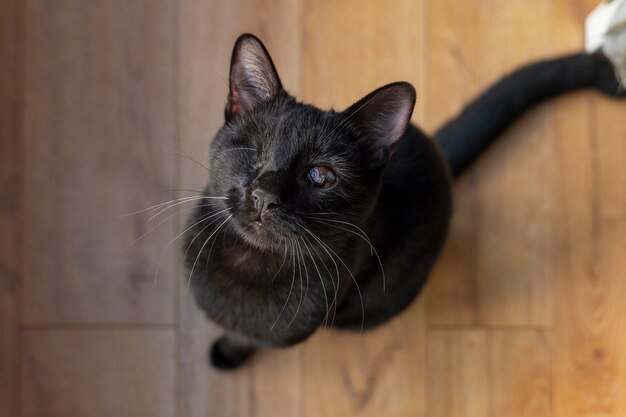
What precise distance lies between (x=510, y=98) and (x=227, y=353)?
2.83 feet

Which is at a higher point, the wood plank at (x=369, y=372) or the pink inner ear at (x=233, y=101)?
the pink inner ear at (x=233, y=101)

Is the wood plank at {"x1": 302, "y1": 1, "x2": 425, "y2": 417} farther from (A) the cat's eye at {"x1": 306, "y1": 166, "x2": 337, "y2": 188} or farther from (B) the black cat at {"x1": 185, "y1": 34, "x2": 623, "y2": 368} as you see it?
(A) the cat's eye at {"x1": 306, "y1": 166, "x2": 337, "y2": 188}

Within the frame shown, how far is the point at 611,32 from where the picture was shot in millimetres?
1346

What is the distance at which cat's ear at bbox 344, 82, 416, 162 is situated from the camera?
0.89 m

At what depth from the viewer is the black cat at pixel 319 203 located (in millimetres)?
887

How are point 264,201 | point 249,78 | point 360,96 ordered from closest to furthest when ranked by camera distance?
point 264,201 < point 249,78 < point 360,96

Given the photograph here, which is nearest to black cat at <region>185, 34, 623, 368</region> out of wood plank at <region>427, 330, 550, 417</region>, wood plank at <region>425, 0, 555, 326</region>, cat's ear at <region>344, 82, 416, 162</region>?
cat's ear at <region>344, 82, 416, 162</region>

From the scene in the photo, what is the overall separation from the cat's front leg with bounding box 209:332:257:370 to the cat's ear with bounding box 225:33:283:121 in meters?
0.54

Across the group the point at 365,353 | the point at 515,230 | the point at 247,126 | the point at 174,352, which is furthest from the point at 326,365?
the point at 247,126

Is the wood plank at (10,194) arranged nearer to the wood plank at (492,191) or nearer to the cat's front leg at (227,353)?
the cat's front leg at (227,353)

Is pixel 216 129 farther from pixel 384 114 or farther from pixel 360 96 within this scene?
pixel 384 114

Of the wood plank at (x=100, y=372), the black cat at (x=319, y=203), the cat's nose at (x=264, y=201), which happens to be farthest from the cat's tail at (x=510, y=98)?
the wood plank at (x=100, y=372)

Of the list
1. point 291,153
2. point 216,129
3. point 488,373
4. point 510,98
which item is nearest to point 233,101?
point 291,153

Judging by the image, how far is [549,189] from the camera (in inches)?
56.2
